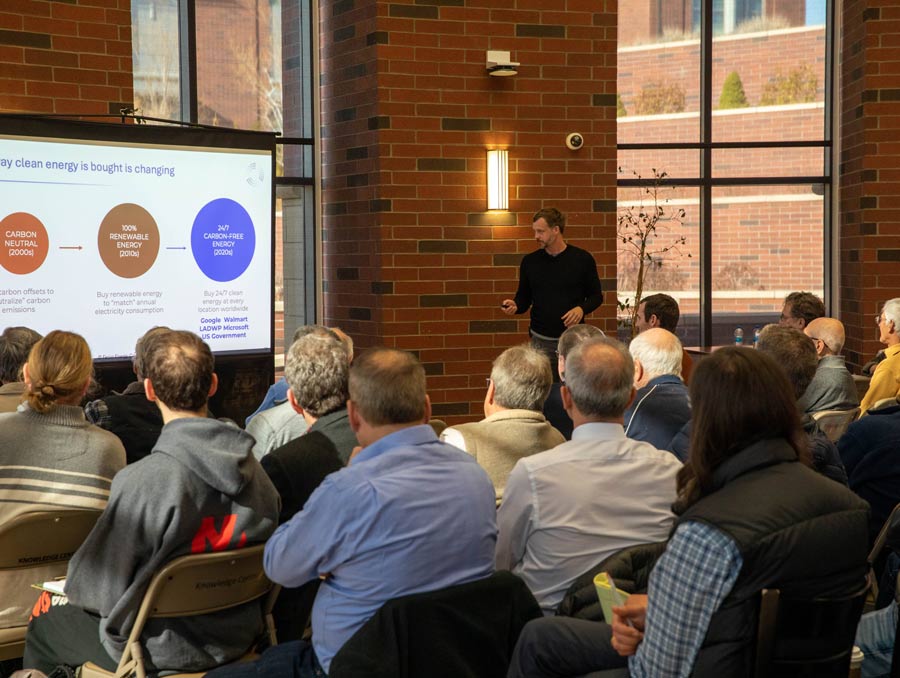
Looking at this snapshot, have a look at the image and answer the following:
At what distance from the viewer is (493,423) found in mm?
3188

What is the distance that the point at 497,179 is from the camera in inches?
264

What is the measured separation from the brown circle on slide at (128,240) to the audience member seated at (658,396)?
2894 millimetres

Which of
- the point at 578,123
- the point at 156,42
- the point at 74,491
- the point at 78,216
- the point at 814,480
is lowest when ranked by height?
the point at 74,491

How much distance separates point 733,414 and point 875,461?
167 centimetres

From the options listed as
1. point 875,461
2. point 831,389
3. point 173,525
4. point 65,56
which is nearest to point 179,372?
point 173,525

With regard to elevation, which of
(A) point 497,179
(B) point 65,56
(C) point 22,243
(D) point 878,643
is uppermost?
(B) point 65,56

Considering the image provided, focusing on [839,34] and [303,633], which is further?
[839,34]

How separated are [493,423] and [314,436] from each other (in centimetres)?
55

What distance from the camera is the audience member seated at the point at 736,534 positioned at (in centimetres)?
185

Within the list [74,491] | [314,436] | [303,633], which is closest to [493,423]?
[314,436]

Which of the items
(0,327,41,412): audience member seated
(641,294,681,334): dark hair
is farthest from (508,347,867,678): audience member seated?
(641,294,681,334): dark hair

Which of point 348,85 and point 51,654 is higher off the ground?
point 348,85

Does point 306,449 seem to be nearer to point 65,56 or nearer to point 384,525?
point 384,525

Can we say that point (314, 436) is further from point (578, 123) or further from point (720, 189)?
point (720, 189)
